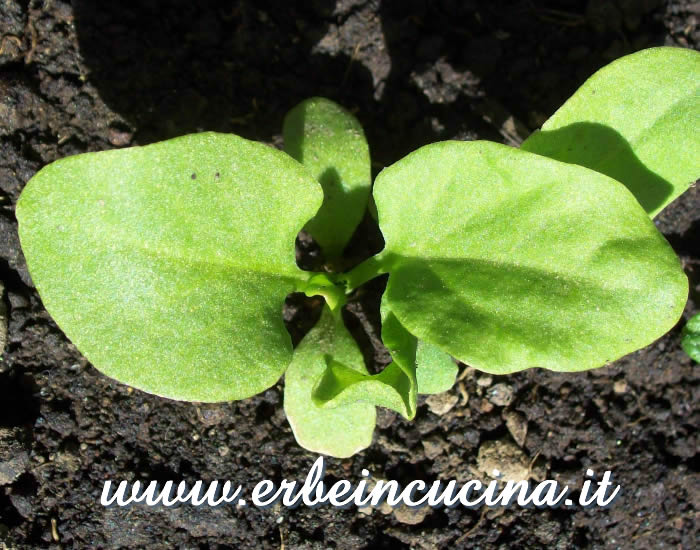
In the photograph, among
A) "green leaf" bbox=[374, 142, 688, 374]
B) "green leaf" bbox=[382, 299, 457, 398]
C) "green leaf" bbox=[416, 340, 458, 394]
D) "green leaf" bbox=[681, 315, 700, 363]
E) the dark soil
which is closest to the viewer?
"green leaf" bbox=[374, 142, 688, 374]

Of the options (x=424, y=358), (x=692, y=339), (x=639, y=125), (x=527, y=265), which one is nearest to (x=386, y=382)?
(x=424, y=358)

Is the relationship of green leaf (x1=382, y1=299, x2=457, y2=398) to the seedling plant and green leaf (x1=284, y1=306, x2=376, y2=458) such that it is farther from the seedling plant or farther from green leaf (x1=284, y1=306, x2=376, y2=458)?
green leaf (x1=284, y1=306, x2=376, y2=458)

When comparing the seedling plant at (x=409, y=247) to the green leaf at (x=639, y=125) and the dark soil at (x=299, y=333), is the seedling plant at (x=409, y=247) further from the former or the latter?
the dark soil at (x=299, y=333)

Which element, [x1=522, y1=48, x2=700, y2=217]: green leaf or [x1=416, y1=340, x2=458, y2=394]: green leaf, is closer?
[x1=522, y1=48, x2=700, y2=217]: green leaf

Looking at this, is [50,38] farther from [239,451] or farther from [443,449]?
[443,449]

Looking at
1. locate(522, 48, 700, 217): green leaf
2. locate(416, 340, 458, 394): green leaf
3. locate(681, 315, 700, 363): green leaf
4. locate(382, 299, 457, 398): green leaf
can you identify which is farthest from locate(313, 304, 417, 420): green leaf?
locate(681, 315, 700, 363): green leaf

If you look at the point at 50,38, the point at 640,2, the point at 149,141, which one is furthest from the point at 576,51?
the point at 50,38

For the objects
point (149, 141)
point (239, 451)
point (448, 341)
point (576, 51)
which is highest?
A: point (576, 51)
